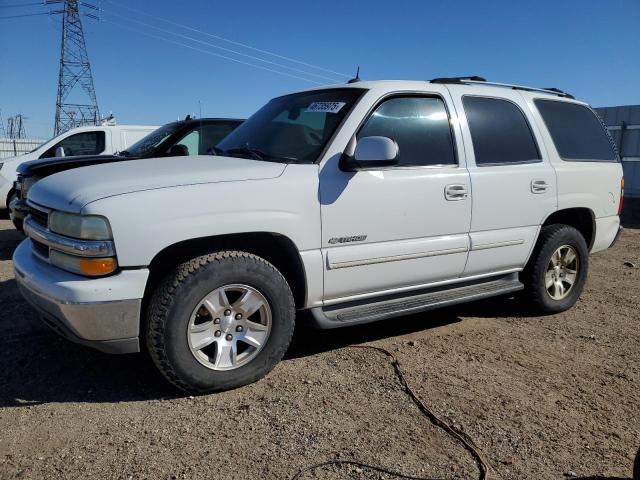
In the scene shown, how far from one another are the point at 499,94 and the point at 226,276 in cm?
288

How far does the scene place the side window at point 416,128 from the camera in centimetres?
378

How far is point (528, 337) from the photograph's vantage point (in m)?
4.35

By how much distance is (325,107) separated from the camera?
388 centimetres

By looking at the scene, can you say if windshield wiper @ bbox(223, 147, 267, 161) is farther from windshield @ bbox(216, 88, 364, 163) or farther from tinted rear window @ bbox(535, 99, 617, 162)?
tinted rear window @ bbox(535, 99, 617, 162)

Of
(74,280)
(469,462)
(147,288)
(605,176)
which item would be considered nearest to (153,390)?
(147,288)

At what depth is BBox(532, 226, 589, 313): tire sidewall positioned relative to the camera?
4668mm

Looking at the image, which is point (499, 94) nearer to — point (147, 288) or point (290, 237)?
point (290, 237)

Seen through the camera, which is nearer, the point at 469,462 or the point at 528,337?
the point at 469,462

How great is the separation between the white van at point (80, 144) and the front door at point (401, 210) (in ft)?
22.6

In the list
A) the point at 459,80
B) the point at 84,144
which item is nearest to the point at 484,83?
the point at 459,80

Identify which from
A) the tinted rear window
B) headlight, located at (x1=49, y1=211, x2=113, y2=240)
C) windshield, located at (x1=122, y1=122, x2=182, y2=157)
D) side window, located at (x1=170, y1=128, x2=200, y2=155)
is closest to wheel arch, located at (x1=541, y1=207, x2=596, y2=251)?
the tinted rear window

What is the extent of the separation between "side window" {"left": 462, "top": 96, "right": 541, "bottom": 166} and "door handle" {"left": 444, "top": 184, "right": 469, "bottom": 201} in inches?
11.9

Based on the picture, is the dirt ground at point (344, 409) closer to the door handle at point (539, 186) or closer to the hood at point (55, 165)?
the door handle at point (539, 186)

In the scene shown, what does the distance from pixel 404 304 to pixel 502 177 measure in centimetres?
131
